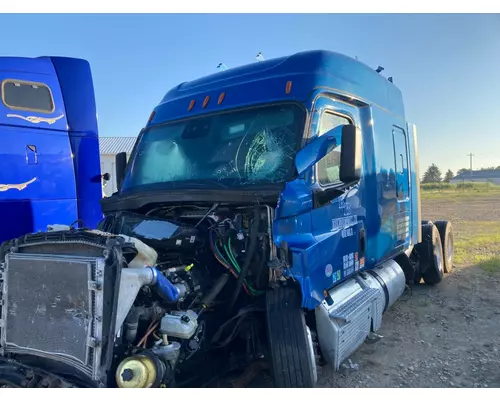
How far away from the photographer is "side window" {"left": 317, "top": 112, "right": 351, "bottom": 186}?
13.7 feet

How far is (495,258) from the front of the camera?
31.8ft

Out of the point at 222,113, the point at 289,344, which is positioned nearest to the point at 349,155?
the point at 222,113

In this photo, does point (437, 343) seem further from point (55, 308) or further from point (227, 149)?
point (55, 308)

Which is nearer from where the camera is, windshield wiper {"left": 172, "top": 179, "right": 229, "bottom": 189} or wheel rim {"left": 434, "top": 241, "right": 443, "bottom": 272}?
windshield wiper {"left": 172, "top": 179, "right": 229, "bottom": 189}

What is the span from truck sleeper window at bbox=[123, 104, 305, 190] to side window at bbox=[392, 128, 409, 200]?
245 centimetres

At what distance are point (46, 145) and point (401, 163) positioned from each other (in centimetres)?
508

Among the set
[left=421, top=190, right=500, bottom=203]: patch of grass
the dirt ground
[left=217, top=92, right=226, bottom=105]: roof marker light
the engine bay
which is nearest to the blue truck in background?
[left=217, top=92, right=226, bottom=105]: roof marker light

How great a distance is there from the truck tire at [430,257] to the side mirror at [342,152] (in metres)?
4.49

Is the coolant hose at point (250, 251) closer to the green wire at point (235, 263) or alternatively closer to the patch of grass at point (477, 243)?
the green wire at point (235, 263)

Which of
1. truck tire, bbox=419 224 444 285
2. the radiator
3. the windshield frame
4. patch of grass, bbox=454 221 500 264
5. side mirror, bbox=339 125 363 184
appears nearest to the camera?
the radiator

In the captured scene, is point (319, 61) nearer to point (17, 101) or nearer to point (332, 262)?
point (332, 262)

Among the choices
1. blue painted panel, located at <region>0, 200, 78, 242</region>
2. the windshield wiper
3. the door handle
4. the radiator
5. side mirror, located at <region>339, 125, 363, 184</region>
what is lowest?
the radiator

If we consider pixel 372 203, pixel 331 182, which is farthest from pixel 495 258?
pixel 331 182

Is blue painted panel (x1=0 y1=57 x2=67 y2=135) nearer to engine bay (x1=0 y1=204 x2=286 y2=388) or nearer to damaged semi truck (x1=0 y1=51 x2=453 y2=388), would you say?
damaged semi truck (x1=0 y1=51 x2=453 y2=388)
